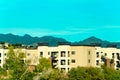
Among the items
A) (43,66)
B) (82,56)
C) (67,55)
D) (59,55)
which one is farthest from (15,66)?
(82,56)

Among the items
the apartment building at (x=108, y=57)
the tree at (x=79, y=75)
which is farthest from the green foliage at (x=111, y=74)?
the apartment building at (x=108, y=57)

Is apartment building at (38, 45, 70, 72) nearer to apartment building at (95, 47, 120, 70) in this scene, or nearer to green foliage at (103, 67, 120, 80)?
apartment building at (95, 47, 120, 70)

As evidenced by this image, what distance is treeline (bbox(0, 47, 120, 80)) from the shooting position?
78.4 metres

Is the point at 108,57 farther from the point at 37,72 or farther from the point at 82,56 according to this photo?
the point at 37,72

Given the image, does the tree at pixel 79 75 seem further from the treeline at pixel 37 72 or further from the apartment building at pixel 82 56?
the apartment building at pixel 82 56

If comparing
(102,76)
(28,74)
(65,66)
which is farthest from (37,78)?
(65,66)

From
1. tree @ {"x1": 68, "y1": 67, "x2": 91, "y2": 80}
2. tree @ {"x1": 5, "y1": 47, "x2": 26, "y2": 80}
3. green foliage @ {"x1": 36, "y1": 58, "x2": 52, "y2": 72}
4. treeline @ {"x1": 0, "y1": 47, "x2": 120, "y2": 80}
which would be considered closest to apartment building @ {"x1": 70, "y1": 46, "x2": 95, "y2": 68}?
treeline @ {"x1": 0, "y1": 47, "x2": 120, "y2": 80}

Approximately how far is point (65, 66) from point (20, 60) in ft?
98.6

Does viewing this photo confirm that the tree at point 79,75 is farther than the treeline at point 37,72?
Yes

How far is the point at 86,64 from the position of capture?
4380 inches

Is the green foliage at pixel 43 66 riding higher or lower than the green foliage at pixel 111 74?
higher

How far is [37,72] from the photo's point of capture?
269 ft

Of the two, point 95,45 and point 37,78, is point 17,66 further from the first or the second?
point 95,45

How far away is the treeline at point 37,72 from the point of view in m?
78.4
